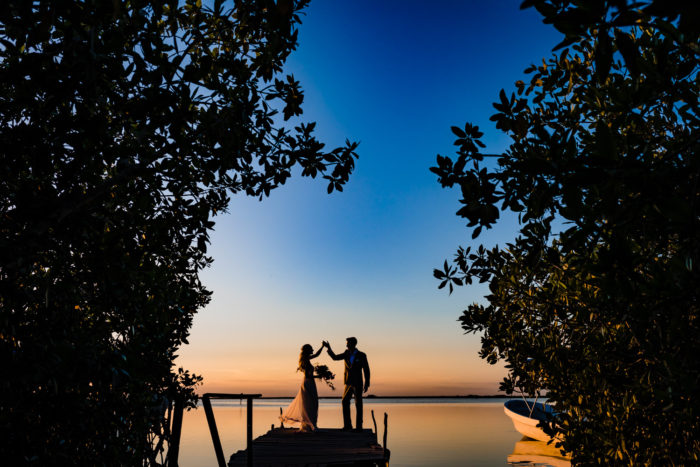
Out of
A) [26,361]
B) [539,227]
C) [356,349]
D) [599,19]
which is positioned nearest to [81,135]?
[26,361]

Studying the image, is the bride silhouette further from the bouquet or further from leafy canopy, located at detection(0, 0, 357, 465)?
leafy canopy, located at detection(0, 0, 357, 465)

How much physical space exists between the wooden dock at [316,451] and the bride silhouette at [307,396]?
422mm

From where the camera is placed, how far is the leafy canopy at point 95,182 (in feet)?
9.16

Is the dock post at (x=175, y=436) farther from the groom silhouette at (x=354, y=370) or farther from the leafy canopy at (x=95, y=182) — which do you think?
the groom silhouette at (x=354, y=370)

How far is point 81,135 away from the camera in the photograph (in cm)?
319

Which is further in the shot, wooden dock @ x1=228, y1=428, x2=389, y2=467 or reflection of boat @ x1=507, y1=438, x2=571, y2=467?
reflection of boat @ x1=507, y1=438, x2=571, y2=467

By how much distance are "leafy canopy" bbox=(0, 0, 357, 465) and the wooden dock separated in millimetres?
6084

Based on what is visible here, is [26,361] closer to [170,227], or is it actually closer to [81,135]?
[81,135]

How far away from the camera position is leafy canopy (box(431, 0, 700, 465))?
2.13 metres

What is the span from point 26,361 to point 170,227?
99.9 inches

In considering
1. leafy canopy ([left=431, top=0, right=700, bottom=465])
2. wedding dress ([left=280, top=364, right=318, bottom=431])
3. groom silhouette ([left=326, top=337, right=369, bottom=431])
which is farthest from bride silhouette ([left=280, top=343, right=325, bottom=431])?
leafy canopy ([left=431, top=0, right=700, bottom=465])

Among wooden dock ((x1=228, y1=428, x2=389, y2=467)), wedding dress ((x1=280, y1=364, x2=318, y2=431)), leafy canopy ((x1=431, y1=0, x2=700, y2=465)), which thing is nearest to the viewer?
leafy canopy ((x1=431, y1=0, x2=700, y2=465))

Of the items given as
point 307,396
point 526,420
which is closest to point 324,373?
point 307,396

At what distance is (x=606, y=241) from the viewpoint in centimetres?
276
